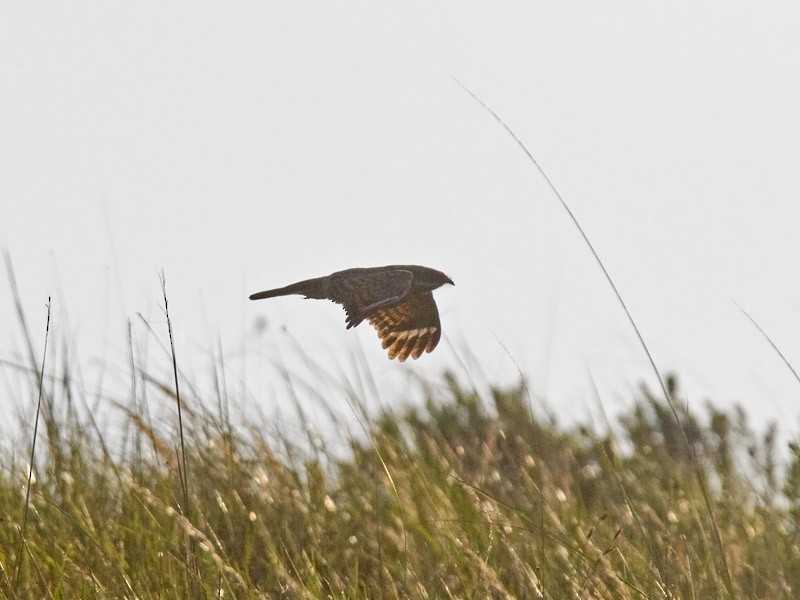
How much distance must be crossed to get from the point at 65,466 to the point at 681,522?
185 centimetres

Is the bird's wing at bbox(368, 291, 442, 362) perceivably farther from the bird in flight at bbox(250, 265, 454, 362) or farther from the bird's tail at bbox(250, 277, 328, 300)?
the bird's tail at bbox(250, 277, 328, 300)

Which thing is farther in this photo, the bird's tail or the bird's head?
the bird's head

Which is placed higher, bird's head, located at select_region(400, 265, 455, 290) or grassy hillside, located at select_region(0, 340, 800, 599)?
bird's head, located at select_region(400, 265, 455, 290)

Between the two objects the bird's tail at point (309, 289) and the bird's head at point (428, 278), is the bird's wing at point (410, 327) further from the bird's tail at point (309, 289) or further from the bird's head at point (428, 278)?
the bird's tail at point (309, 289)

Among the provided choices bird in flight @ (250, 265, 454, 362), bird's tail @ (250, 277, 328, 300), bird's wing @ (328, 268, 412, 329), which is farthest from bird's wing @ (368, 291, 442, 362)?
bird's wing @ (328, 268, 412, 329)

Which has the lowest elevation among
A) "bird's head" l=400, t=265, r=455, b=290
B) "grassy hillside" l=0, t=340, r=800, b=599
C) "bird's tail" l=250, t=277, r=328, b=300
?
"grassy hillside" l=0, t=340, r=800, b=599

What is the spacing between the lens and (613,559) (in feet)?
11.6

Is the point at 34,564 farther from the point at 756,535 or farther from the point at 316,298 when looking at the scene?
the point at 756,535

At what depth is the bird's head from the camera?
405 cm

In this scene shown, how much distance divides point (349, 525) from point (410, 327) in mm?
619

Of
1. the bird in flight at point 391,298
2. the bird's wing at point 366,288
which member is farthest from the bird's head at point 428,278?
the bird's wing at point 366,288

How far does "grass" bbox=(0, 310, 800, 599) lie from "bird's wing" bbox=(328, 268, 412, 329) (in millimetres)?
288

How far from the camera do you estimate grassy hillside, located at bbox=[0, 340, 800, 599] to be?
129 inches

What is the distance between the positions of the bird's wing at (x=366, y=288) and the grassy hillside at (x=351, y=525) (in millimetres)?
311
